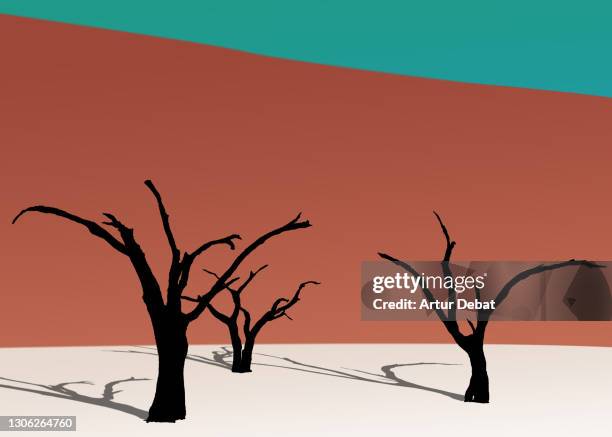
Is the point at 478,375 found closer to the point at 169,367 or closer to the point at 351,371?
the point at 169,367

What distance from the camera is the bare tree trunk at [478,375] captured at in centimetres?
1084

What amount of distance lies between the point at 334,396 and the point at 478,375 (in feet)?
6.37

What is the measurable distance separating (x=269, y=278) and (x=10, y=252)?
26.3ft

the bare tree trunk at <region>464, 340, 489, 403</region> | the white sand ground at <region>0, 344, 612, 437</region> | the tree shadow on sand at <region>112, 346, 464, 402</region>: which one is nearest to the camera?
the white sand ground at <region>0, 344, 612, 437</region>

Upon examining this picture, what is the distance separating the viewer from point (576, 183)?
33.4 m

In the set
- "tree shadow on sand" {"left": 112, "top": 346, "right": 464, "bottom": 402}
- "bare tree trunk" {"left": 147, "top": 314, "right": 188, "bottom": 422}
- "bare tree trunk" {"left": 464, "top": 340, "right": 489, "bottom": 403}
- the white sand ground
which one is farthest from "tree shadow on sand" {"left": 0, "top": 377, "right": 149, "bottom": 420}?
"bare tree trunk" {"left": 464, "top": 340, "right": 489, "bottom": 403}

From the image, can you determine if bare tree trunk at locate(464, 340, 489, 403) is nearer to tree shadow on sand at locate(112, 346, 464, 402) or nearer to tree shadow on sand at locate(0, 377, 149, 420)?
tree shadow on sand at locate(112, 346, 464, 402)

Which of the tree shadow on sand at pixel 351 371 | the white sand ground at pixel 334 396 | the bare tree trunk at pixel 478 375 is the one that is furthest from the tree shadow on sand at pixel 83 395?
the bare tree trunk at pixel 478 375

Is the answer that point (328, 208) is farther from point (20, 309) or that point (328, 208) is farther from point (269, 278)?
point (20, 309)

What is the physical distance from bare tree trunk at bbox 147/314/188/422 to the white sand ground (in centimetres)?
23

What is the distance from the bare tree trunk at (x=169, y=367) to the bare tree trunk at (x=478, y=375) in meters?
3.68

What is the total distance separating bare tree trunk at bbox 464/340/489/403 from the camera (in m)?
10.8

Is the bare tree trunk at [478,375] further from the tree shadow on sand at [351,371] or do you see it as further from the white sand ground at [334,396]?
the tree shadow on sand at [351,371]

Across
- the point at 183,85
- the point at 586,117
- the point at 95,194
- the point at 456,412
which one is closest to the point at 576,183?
the point at 586,117
